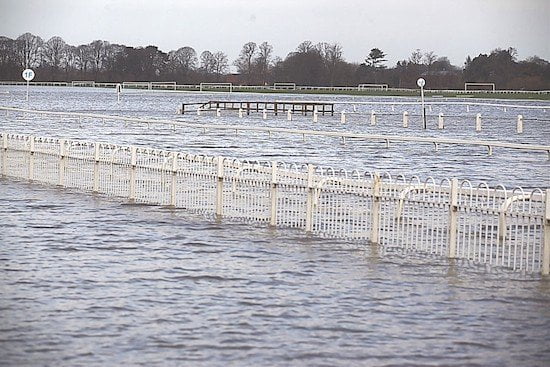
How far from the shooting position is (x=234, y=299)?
1373 cm

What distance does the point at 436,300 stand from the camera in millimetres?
13820

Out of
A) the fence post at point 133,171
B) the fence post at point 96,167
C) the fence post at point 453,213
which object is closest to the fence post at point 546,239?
the fence post at point 453,213

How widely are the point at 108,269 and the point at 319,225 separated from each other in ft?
15.1

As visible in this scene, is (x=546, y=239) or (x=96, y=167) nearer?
(x=546, y=239)

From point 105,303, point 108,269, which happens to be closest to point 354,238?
point 108,269

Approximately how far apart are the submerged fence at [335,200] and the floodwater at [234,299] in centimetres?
52

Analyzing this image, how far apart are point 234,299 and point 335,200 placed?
6.26 metres

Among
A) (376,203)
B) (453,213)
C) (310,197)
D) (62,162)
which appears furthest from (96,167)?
(453,213)

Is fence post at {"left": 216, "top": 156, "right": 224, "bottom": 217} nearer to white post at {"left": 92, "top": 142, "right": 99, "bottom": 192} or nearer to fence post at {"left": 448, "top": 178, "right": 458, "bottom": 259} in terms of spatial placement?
white post at {"left": 92, "top": 142, "right": 99, "bottom": 192}

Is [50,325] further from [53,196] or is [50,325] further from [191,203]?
[53,196]

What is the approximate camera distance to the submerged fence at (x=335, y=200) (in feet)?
53.8

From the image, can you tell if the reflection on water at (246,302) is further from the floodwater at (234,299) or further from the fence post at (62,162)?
the fence post at (62,162)

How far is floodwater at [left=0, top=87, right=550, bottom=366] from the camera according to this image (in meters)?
11.1

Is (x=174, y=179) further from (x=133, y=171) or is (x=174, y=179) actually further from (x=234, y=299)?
(x=234, y=299)
